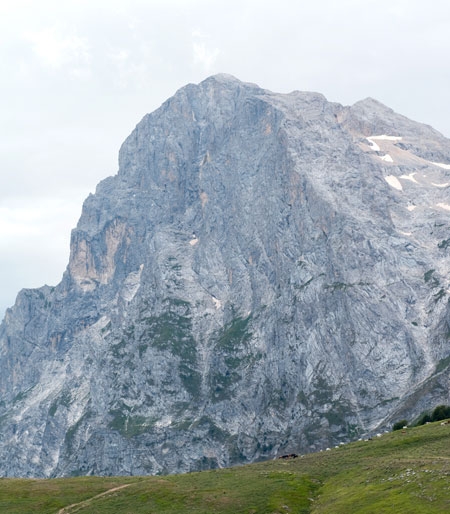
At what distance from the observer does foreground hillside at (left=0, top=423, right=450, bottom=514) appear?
10462cm

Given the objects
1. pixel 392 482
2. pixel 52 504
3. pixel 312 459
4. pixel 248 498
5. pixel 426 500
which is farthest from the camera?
pixel 312 459

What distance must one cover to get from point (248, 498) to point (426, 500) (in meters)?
34.3

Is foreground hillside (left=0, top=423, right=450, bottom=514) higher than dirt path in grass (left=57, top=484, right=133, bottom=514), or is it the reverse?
dirt path in grass (left=57, top=484, right=133, bottom=514)

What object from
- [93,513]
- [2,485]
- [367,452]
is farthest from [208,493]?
[2,485]

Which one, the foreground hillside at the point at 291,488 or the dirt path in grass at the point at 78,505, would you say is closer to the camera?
the foreground hillside at the point at 291,488

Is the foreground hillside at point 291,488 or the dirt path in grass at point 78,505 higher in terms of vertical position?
the dirt path in grass at point 78,505

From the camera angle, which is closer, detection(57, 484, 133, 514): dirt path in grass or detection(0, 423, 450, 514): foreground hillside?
detection(0, 423, 450, 514): foreground hillside

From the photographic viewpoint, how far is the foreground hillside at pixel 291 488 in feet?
343

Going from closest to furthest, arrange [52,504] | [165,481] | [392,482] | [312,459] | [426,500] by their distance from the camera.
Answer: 1. [426,500]
2. [392,482]
3. [52,504]
4. [165,481]
5. [312,459]

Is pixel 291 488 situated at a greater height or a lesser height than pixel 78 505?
lesser

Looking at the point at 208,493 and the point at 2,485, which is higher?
the point at 2,485

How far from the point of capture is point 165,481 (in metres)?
140

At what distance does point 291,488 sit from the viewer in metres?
124

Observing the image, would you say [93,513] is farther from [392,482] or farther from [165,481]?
[392,482]
